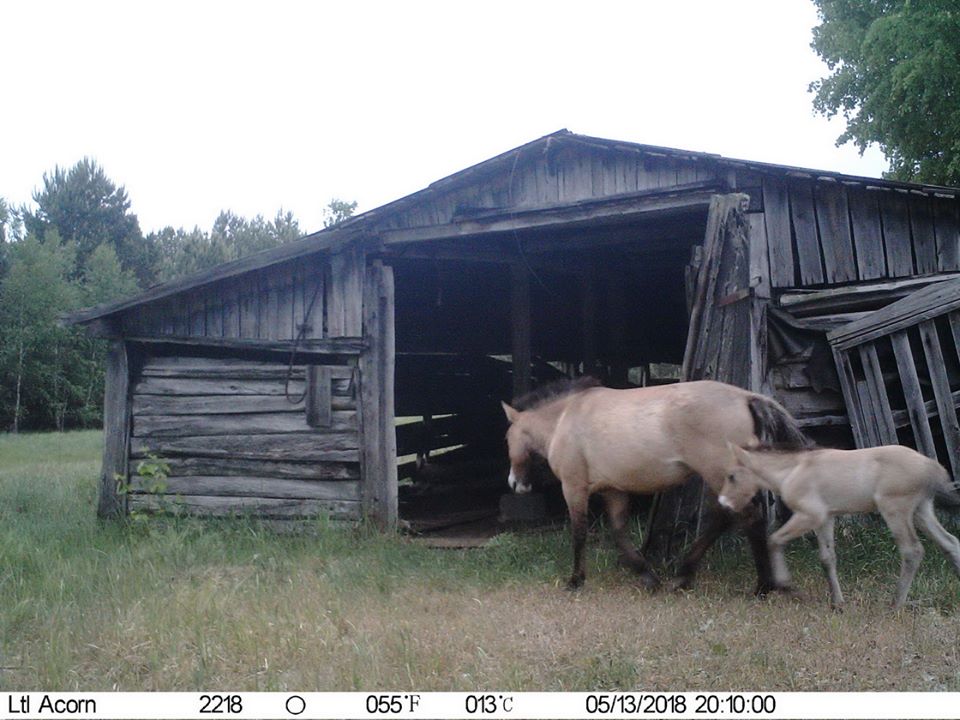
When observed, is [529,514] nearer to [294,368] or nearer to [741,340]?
[294,368]

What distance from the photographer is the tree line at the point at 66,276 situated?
36156mm

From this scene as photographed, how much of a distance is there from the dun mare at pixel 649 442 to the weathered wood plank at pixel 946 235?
12.9 ft

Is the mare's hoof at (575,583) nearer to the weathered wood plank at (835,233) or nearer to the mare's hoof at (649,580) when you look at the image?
the mare's hoof at (649,580)

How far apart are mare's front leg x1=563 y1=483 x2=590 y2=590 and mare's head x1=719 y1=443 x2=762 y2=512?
1.45 m

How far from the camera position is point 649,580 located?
750 cm

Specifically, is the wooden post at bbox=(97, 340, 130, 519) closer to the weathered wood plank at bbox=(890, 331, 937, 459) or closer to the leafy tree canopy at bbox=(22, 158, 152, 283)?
the weathered wood plank at bbox=(890, 331, 937, 459)

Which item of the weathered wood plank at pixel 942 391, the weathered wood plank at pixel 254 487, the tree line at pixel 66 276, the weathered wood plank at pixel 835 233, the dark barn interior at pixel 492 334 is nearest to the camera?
the weathered wood plank at pixel 942 391

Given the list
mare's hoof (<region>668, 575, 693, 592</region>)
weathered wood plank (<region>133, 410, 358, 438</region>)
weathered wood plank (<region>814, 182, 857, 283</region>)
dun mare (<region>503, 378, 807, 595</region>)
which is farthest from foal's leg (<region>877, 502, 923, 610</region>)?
weathered wood plank (<region>133, 410, 358, 438</region>)

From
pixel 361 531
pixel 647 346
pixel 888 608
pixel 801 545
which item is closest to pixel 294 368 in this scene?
pixel 361 531

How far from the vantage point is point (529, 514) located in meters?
12.4

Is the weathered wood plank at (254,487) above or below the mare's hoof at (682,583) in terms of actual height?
above

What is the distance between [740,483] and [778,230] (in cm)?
339

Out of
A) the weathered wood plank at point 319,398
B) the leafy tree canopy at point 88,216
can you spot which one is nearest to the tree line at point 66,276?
the leafy tree canopy at point 88,216

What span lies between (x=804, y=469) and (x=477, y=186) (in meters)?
5.33
